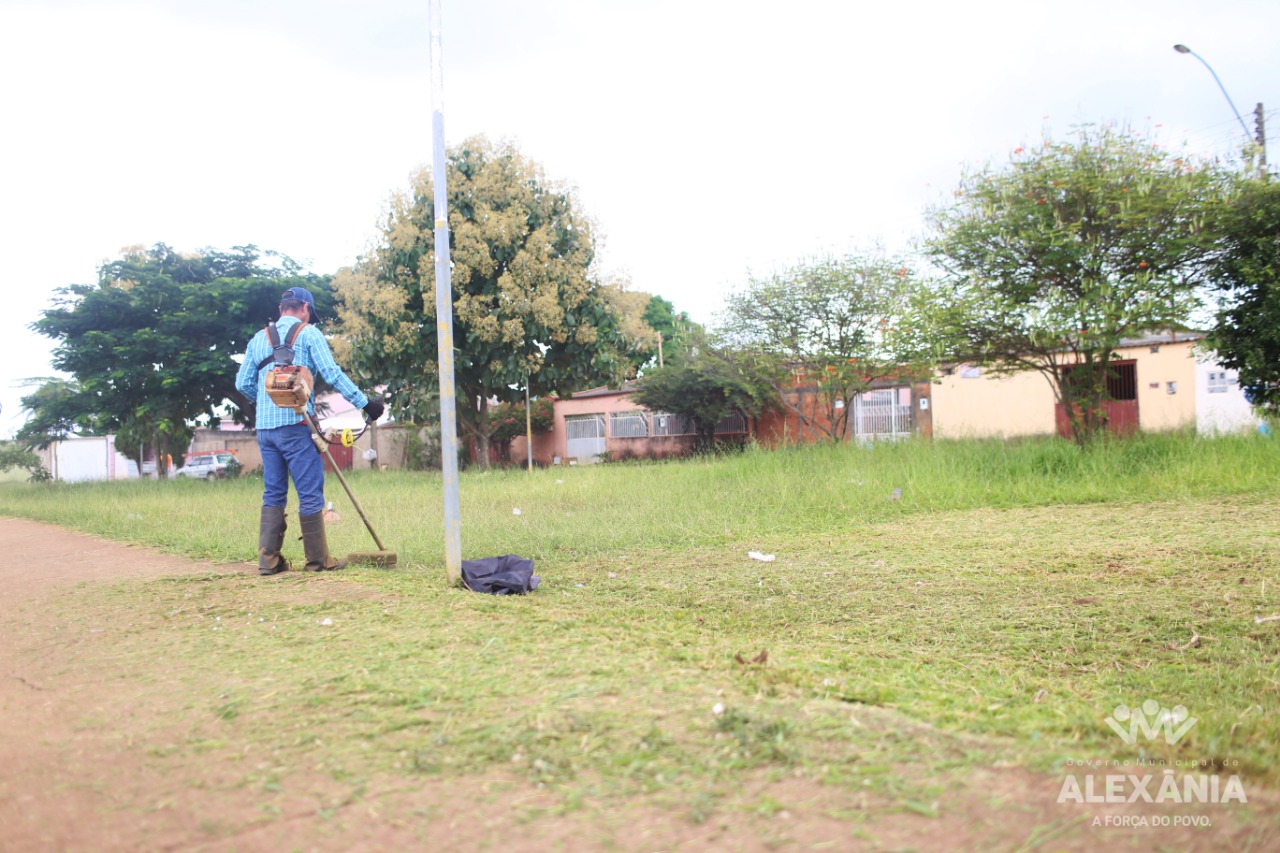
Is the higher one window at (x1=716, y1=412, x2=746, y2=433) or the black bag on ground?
window at (x1=716, y1=412, x2=746, y2=433)

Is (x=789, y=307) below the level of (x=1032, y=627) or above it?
above

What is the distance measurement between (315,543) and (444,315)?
1.78 m

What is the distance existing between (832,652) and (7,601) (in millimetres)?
4905

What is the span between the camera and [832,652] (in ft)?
11.6

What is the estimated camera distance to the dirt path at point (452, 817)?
177 cm

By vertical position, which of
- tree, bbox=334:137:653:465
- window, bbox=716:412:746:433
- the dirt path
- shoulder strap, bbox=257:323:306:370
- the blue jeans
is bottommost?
the dirt path

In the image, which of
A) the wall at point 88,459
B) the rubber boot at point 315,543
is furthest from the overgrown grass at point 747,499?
the wall at point 88,459

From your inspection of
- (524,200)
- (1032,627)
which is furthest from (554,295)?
(1032,627)

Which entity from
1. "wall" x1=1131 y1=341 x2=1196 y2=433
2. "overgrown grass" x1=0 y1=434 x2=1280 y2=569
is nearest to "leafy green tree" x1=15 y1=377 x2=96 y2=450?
"overgrown grass" x1=0 y1=434 x2=1280 y2=569

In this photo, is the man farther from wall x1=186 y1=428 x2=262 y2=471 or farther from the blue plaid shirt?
wall x1=186 y1=428 x2=262 y2=471

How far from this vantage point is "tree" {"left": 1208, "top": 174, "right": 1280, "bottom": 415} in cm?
918

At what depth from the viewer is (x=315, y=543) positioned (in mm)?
5680

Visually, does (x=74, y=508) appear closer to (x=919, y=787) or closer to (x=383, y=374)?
(x=383, y=374)

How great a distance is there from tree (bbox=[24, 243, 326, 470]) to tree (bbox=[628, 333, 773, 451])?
392 inches
